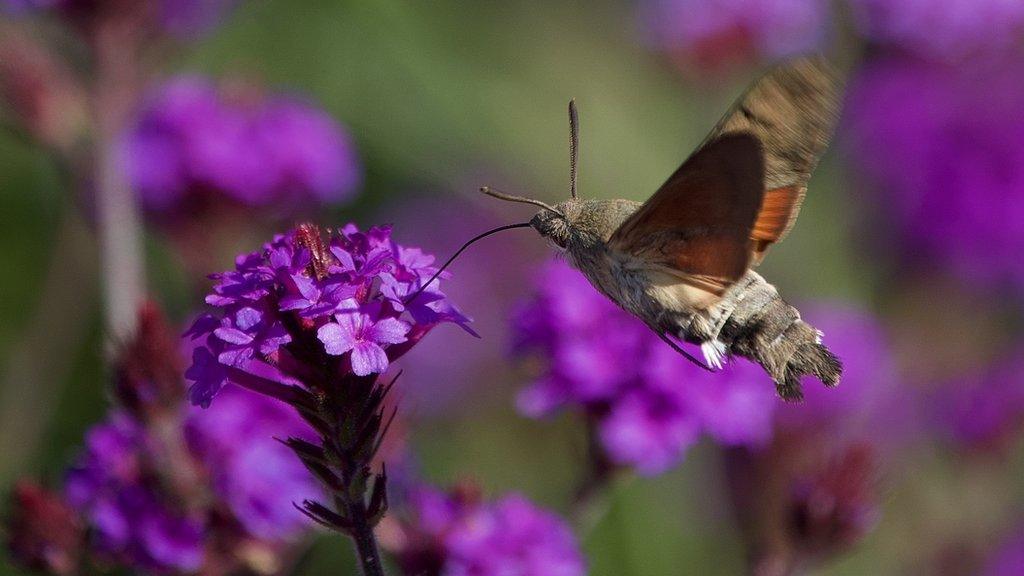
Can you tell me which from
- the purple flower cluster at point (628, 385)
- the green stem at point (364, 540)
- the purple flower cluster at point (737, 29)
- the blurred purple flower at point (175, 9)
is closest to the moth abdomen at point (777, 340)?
the purple flower cluster at point (628, 385)

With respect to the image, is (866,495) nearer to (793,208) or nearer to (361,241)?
(793,208)

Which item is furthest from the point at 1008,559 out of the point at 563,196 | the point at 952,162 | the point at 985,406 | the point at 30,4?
the point at 30,4

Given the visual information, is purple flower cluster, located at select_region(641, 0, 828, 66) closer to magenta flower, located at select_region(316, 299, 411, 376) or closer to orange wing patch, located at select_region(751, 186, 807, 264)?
orange wing patch, located at select_region(751, 186, 807, 264)

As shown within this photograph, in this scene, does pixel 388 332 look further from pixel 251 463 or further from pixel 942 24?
pixel 942 24

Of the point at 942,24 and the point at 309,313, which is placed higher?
the point at 942,24

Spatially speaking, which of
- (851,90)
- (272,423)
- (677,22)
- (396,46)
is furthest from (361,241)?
(851,90)
